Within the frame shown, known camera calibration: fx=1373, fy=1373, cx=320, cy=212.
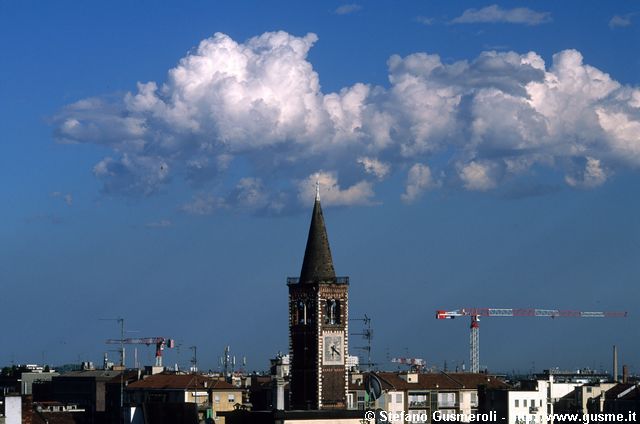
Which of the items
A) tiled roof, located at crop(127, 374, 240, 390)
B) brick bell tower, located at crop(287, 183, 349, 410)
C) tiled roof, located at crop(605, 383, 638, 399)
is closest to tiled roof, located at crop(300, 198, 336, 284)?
brick bell tower, located at crop(287, 183, 349, 410)

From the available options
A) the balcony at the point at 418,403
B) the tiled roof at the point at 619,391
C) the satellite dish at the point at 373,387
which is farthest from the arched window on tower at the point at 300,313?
the tiled roof at the point at 619,391

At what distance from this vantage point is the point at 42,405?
132000 mm

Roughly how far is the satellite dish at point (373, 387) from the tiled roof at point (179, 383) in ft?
54.1

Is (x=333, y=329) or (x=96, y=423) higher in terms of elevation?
(x=333, y=329)

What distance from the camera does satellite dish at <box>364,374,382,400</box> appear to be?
139 metres

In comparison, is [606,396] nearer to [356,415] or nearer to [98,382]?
[356,415]

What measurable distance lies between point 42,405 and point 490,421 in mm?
43516

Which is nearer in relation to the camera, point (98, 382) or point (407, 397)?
point (407, 397)

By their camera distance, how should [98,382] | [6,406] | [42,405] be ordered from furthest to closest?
[98,382] → [42,405] → [6,406]

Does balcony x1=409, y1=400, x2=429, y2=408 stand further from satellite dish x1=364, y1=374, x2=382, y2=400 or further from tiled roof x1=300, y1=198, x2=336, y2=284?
tiled roof x1=300, y1=198, x2=336, y2=284

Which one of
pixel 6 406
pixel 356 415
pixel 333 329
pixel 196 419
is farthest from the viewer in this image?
pixel 333 329

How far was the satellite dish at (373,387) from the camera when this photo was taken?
138750mm

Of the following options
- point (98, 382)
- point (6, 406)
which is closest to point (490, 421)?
point (98, 382)

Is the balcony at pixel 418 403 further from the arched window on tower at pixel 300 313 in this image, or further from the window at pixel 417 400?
the arched window on tower at pixel 300 313
